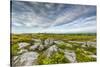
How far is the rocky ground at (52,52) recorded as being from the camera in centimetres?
207

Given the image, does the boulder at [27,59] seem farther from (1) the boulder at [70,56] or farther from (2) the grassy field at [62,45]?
(1) the boulder at [70,56]

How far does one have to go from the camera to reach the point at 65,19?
7.23 feet

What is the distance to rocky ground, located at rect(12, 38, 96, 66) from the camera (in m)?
2.07

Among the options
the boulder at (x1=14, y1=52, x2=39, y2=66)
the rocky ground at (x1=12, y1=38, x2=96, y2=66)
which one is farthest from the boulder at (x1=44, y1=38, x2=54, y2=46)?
the boulder at (x1=14, y1=52, x2=39, y2=66)

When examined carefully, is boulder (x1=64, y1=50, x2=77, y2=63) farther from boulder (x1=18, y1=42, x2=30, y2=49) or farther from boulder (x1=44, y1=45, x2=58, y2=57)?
boulder (x1=18, y1=42, x2=30, y2=49)

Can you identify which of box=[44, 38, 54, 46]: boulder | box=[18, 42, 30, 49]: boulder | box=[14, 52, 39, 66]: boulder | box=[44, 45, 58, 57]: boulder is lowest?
box=[14, 52, 39, 66]: boulder

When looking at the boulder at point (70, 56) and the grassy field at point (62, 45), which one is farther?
the boulder at point (70, 56)

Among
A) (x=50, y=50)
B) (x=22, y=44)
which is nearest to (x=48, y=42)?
(x=50, y=50)

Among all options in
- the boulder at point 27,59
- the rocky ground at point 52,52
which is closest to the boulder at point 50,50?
the rocky ground at point 52,52

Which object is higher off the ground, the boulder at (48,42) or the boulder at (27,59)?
the boulder at (48,42)

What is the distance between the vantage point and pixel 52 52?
2.15m

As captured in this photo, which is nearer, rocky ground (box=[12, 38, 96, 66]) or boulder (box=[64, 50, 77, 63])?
rocky ground (box=[12, 38, 96, 66])
